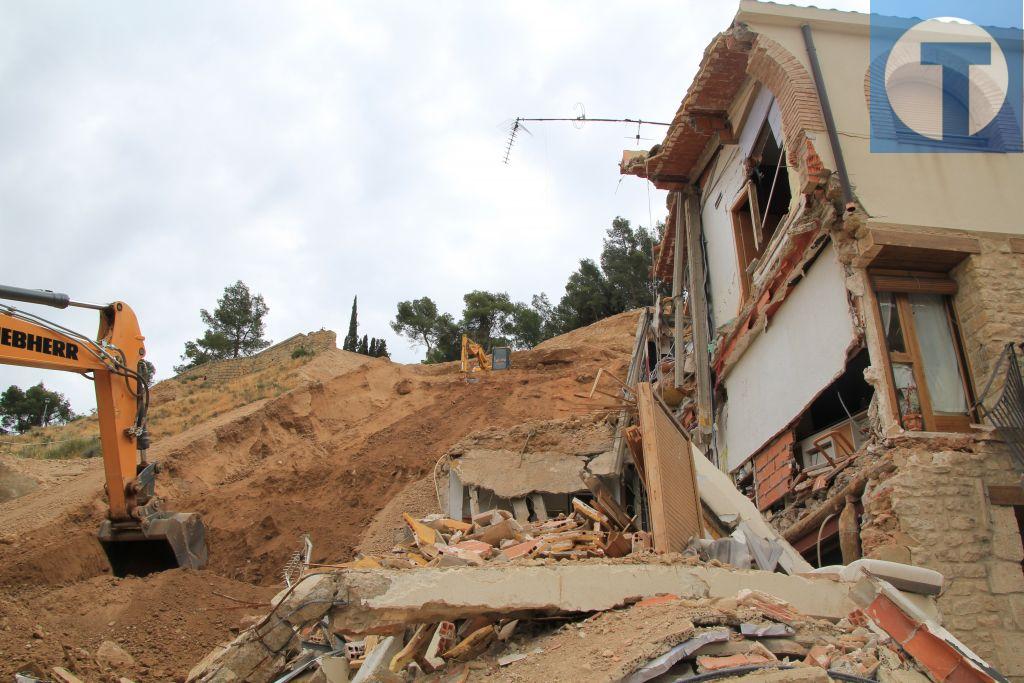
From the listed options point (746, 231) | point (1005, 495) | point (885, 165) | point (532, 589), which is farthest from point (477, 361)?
point (532, 589)

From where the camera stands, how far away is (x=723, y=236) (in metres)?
12.7

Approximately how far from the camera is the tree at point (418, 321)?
159 ft

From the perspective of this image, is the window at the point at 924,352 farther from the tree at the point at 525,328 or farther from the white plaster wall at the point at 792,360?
the tree at the point at 525,328

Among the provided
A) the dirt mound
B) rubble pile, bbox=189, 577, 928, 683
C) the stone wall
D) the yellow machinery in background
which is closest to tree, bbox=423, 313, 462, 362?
the stone wall

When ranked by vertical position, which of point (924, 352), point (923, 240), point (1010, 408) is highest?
point (923, 240)

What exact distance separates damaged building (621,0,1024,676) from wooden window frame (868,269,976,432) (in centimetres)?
2

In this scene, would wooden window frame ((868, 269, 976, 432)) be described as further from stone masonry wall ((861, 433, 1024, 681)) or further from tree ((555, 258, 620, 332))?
tree ((555, 258, 620, 332))

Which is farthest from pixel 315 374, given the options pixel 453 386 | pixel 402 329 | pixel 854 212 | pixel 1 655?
pixel 854 212

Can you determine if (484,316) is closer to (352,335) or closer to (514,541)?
(352,335)

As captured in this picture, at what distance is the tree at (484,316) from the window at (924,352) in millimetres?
37613

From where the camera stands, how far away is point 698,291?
1327 centimetres

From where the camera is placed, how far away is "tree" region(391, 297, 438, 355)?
48.6 m

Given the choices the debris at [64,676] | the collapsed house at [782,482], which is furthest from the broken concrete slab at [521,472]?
the debris at [64,676]

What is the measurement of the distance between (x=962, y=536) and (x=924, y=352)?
212 centimetres
